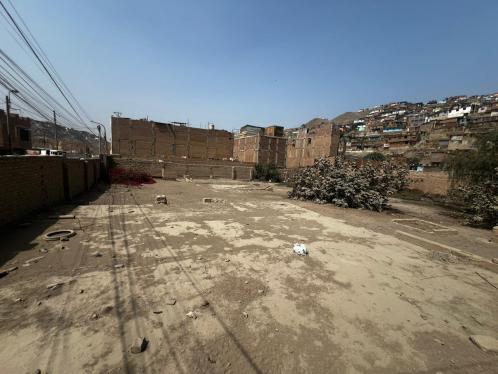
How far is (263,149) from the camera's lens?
36.0 meters

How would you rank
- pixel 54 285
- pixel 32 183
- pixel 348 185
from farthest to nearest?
pixel 348 185, pixel 32 183, pixel 54 285

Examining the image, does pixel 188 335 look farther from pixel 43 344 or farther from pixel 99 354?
pixel 43 344

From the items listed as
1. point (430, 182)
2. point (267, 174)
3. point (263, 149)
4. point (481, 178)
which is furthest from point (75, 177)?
point (263, 149)

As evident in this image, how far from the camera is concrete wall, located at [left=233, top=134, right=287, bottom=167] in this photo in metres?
35.7

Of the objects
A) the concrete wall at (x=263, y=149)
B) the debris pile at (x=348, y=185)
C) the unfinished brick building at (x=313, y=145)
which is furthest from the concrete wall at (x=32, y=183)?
the concrete wall at (x=263, y=149)

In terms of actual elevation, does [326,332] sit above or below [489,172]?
below

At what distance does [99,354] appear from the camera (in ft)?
7.35

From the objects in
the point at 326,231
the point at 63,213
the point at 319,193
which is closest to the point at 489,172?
the point at 319,193

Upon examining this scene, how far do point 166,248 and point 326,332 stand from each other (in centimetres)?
360

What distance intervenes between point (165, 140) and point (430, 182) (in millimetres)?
34409

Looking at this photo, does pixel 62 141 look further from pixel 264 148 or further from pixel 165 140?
pixel 264 148

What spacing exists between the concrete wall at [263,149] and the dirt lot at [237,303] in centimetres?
2975

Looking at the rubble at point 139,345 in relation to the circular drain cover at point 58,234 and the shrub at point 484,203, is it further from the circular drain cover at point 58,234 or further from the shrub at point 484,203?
the shrub at point 484,203

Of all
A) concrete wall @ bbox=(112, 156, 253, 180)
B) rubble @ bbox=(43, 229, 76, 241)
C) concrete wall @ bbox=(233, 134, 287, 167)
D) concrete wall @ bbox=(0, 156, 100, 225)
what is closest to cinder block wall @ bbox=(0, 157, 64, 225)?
concrete wall @ bbox=(0, 156, 100, 225)
